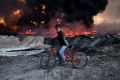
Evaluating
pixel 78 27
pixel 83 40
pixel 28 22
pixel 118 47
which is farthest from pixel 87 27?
pixel 118 47

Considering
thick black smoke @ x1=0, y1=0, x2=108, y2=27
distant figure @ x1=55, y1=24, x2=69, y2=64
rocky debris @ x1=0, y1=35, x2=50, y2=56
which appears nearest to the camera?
distant figure @ x1=55, y1=24, x2=69, y2=64

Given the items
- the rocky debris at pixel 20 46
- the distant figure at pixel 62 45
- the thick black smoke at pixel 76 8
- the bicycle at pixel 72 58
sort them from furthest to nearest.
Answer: the thick black smoke at pixel 76 8
the rocky debris at pixel 20 46
the bicycle at pixel 72 58
the distant figure at pixel 62 45

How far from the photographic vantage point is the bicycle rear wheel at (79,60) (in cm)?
1193

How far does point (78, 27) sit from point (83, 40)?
1073 inches

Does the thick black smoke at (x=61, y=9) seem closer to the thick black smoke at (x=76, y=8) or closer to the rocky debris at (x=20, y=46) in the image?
the thick black smoke at (x=76, y=8)

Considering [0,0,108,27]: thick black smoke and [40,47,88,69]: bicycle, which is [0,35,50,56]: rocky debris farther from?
[0,0,108,27]: thick black smoke

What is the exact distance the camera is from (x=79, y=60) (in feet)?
39.4

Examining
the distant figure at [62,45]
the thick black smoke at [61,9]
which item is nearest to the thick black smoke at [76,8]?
the thick black smoke at [61,9]

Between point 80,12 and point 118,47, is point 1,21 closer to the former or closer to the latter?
point 80,12

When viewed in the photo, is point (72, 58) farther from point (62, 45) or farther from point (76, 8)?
point (76, 8)

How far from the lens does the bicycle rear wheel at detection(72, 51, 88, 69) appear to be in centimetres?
1193

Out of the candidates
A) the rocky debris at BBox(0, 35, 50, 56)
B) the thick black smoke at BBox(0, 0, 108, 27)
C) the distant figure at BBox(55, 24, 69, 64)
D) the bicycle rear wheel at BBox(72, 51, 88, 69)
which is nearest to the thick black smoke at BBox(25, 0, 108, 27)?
the thick black smoke at BBox(0, 0, 108, 27)

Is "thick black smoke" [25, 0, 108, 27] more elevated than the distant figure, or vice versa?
"thick black smoke" [25, 0, 108, 27]

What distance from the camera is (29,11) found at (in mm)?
54281
